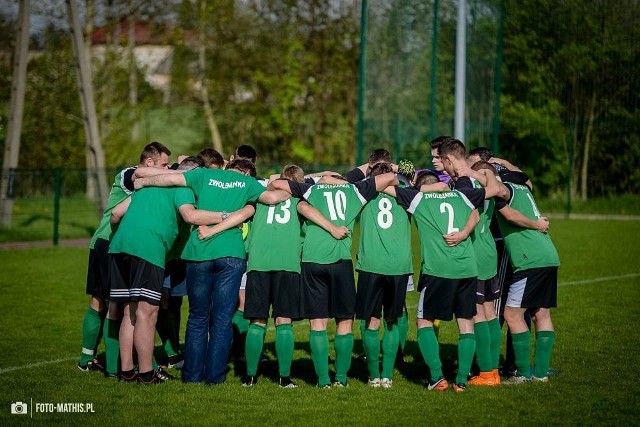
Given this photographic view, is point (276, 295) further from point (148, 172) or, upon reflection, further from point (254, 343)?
point (148, 172)

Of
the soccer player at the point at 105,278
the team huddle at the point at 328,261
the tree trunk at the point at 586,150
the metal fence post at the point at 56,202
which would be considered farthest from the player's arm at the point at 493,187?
the tree trunk at the point at 586,150

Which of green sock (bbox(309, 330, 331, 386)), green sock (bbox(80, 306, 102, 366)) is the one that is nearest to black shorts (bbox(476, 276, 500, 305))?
Answer: green sock (bbox(309, 330, 331, 386))

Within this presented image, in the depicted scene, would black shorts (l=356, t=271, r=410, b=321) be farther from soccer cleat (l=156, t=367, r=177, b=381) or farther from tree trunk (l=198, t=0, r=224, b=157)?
tree trunk (l=198, t=0, r=224, b=157)

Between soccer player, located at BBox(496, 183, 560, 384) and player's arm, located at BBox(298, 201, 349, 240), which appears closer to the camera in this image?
player's arm, located at BBox(298, 201, 349, 240)

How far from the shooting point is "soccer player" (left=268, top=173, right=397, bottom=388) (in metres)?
8.56

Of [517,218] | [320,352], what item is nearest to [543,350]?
[517,218]

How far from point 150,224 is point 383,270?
2119 millimetres

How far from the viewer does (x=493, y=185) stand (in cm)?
867

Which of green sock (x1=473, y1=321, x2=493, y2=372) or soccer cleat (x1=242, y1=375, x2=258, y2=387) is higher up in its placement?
green sock (x1=473, y1=321, x2=493, y2=372)

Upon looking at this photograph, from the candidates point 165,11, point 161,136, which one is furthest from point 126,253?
point 161,136

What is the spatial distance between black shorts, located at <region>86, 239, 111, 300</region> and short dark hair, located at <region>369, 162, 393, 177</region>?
2.62 m

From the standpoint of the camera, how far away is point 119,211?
29.2ft

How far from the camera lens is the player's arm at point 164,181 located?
8594 mm

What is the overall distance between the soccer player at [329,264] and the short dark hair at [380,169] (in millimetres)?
160
